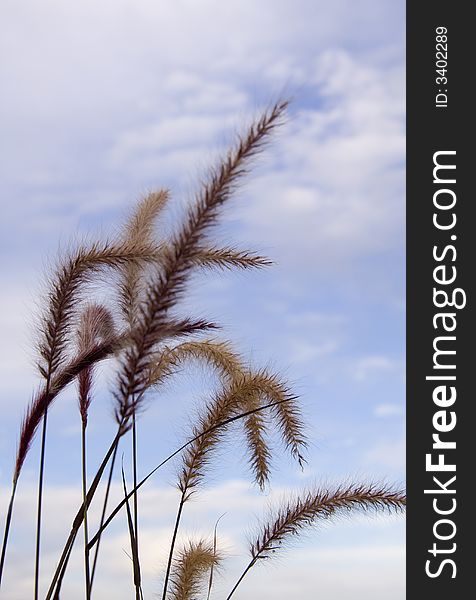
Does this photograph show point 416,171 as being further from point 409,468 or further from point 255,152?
point 255,152

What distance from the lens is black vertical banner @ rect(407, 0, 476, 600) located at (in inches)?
123

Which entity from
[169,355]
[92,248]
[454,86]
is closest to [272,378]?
[169,355]

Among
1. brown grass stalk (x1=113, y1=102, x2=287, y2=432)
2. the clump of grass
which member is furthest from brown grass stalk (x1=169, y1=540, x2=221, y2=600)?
brown grass stalk (x1=113, y1=102, x2=287, y2=432)

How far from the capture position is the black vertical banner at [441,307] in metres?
3.14

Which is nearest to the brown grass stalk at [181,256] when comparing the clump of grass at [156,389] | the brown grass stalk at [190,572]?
the clump of grass at [156,389]

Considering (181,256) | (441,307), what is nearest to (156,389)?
(181,256)

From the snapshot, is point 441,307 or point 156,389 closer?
point 156,389

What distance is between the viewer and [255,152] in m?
1.47

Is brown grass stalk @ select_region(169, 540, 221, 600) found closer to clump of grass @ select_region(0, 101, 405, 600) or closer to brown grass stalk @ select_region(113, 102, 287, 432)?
clump of grass @ select_region(0, 101, 405, 600)

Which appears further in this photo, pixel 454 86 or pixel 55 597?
pixel 454 86

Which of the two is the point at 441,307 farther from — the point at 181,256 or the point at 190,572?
the point at 181,256

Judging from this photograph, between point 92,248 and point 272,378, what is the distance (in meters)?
0.63

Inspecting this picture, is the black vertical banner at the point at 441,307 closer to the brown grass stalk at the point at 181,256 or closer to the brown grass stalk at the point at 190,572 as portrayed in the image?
the brown grass stalk at the point at 190,572

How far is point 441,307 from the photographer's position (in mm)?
3303
